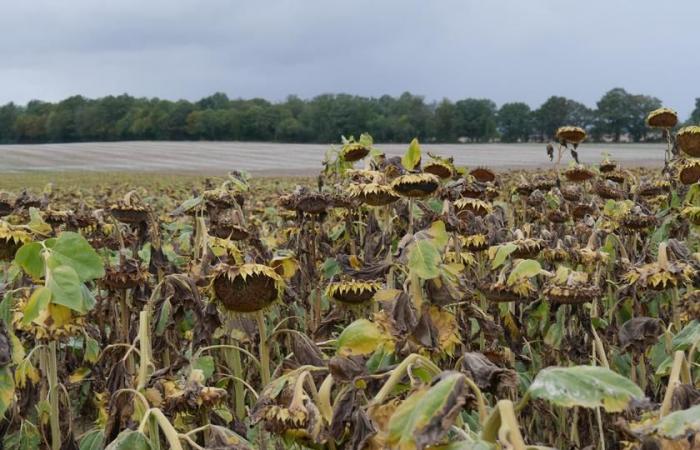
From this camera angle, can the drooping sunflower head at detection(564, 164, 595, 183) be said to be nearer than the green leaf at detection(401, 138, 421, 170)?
No

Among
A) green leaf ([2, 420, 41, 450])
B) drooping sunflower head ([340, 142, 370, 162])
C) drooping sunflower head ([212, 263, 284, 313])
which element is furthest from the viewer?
drooping sunflower head ([340, 142, 370, 162])

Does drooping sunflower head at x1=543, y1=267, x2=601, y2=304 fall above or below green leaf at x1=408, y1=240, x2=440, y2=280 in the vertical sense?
below

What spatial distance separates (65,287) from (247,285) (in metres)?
0.52

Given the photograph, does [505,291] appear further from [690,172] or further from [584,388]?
[690,172]

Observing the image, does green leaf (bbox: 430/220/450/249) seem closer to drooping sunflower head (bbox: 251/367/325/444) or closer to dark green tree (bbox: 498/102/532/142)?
drooping sunflower head (bbox: 251/367/325/444)

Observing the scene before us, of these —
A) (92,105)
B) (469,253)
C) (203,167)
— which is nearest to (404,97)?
(92,105)

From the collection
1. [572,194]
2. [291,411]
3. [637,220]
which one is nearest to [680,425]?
[291,411]

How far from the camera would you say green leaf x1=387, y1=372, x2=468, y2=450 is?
67cm

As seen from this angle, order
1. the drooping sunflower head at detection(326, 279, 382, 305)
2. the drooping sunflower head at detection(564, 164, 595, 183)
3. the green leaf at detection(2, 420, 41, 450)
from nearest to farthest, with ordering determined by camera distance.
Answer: the green leaf at detection(2, 420, 41, 450), the drooping sunflower head at detection(326, 279, 382, 305), the drooping sunflower head at detection(564, 164, 595, 183)

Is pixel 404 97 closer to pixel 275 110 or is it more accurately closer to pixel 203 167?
pixel 275 110

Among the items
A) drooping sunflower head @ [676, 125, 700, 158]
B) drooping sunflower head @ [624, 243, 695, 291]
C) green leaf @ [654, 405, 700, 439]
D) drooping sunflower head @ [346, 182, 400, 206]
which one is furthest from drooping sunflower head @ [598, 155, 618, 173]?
green leaf @ [654, 405, 700, 439]

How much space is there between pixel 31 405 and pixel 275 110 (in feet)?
240

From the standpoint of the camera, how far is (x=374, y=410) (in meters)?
0.90

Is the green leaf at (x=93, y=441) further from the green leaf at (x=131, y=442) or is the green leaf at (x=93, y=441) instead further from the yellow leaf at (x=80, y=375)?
the yellow leaf at (x=80, y=375)
